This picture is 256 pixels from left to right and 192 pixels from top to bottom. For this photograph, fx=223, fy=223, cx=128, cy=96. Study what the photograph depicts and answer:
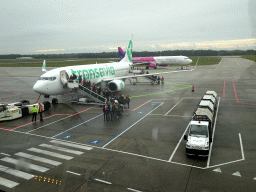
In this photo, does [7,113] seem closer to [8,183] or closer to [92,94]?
[92,94]

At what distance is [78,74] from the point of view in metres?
32.4

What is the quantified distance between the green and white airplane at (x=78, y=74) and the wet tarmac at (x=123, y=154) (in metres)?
5.02

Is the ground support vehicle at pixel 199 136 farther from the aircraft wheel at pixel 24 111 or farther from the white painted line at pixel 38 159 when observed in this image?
the aircraft wheel at pixel 24 111

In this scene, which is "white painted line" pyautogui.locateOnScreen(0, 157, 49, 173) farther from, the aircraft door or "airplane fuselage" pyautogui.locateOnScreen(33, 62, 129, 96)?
the aircraft door

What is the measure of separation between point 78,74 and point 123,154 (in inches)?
788

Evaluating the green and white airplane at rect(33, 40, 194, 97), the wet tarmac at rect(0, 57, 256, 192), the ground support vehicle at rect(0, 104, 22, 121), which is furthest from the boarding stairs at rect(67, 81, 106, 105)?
the ground support vehicle at rect(0, 104, 22, 121)

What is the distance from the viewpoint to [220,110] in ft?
86.9

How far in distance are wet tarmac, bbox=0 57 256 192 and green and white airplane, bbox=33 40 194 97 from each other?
502 centimetres

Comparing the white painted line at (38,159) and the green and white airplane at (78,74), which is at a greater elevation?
the green and white airplane at (78,74)

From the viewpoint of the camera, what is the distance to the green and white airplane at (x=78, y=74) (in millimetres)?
28672

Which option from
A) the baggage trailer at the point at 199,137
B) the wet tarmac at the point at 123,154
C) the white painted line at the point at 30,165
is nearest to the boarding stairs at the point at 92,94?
the wet tarmac at the point at 123,154

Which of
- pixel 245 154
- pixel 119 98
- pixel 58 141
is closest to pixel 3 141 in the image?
pixel 58 141

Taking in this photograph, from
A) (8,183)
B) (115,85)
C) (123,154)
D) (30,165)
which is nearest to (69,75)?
(115,85)

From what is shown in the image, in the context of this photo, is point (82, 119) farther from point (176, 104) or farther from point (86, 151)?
point (176, 104)
